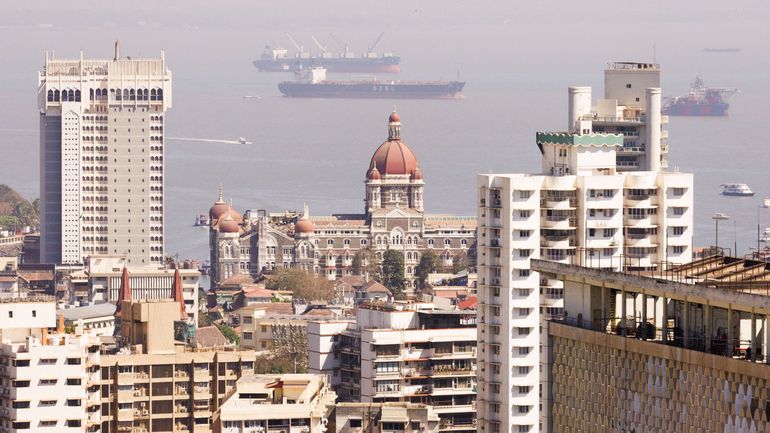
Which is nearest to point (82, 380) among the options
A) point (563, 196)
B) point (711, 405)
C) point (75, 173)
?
point (563, 196)

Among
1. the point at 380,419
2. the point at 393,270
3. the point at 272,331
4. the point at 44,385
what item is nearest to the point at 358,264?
the point at 393,270

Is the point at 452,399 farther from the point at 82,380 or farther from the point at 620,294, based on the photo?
the point at 620,294

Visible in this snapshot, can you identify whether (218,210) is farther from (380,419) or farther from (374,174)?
(380,419)

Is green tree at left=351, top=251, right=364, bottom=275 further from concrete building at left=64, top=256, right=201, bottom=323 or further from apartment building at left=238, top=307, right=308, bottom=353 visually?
apartment building at left=238, top=307, right=308, bottom=353

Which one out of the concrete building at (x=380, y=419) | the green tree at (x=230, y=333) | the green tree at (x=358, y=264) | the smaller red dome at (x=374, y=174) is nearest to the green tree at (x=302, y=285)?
the green tree at (x=358, y=264)

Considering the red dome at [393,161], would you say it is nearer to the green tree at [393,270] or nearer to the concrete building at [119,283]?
the green tree at [393,270]

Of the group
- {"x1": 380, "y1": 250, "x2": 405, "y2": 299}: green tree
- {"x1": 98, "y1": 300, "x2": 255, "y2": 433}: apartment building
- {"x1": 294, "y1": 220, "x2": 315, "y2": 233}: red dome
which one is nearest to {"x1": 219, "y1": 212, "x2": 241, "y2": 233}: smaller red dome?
{"x1": 294, "y1": 220, "x2": 315, "y2": 233}: red dome
